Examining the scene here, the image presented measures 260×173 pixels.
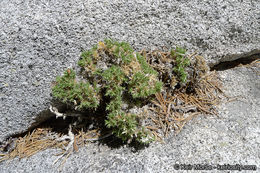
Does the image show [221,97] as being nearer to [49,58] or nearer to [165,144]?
[165,144]

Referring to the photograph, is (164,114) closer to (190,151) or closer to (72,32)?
(190,151)

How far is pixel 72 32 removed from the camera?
280cm

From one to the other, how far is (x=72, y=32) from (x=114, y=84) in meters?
0.97

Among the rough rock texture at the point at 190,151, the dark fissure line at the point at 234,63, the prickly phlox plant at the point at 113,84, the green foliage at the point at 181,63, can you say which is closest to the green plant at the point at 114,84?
the prickly phlox plant at the point at 113,84

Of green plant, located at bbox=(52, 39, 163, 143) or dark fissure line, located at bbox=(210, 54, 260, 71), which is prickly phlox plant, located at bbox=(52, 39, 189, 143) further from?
dark fissure line, located at bbox=(210, 54, 260, 71)

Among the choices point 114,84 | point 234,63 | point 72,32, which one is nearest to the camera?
point 114,84

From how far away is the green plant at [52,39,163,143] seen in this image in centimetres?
251

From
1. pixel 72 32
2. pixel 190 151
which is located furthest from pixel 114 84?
pixel 190 151

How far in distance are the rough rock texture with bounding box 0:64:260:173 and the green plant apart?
9.5 inches

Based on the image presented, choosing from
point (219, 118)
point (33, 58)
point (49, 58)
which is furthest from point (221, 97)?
point (33, 58)

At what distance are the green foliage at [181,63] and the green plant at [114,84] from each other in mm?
386

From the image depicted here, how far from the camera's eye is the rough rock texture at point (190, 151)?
91.1 inches

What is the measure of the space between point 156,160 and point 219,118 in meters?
1.09

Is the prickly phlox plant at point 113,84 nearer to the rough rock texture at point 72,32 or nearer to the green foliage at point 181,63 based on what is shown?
the rough rock texture at point 72,32
